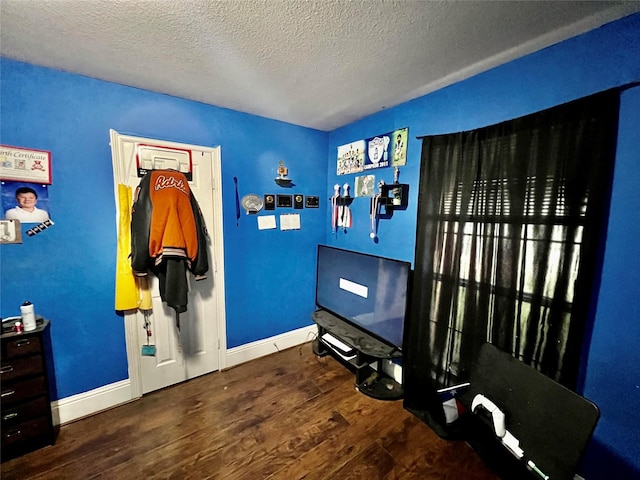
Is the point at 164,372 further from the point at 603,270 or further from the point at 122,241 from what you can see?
the point at 603,270

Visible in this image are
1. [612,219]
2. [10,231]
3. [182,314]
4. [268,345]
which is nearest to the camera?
[612,219]

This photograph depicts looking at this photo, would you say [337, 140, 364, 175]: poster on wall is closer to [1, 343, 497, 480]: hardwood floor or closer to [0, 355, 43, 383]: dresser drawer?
[1, 343, 497, 480]: hardwood floor

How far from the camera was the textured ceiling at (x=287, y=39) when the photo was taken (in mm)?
1117

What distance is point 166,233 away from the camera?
6.08 ft

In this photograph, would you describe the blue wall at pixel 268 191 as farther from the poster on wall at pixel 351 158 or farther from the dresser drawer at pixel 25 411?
the dresser drawer at pixel 25 411

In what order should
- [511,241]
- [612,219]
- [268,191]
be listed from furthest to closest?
[268,191], [511,241], [612,219]

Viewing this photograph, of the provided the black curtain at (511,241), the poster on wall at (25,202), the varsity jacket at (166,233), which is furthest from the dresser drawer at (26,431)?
the black curtain at (511,241)

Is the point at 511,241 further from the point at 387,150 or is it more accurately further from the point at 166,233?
the point at 166,233

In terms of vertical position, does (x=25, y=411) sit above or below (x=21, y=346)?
below

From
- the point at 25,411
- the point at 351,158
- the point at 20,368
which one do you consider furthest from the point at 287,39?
the point at 25,411

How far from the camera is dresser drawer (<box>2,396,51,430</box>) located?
148 cm

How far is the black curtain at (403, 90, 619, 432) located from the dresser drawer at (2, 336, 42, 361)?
2.41m

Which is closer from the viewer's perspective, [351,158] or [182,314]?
[182,314]

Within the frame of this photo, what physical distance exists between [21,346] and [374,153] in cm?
282
